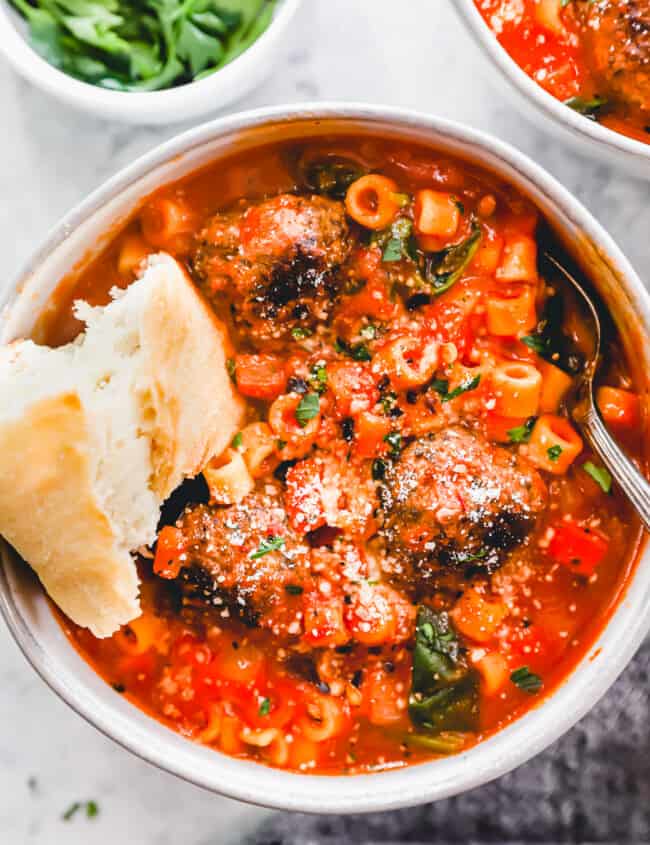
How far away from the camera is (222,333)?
116 inches

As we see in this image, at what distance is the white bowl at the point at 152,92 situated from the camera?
296 centimetres

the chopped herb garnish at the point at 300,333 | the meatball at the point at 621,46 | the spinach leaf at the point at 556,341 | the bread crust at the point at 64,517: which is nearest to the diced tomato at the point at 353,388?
the chopped herb garnish at the point at 300,333

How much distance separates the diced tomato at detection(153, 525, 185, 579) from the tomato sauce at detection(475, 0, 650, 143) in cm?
154

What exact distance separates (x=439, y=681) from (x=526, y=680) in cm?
24

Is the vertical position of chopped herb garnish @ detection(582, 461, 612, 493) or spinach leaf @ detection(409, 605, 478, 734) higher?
chopped herb garnish @ detection(582, 461, 612, 493)

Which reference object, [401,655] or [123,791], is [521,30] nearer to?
[401,655]

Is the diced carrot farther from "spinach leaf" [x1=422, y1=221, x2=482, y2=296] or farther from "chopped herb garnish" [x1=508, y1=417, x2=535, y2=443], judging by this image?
"spinach leaf" [x1=422, y1=221, x2=482, y2=296]

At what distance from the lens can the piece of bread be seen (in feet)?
8.45

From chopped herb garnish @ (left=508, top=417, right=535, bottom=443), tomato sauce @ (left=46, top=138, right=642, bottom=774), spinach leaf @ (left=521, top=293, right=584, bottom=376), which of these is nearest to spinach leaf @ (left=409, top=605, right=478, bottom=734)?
tomato sauce @ (left=46, top=138, right=642, bottom=774)

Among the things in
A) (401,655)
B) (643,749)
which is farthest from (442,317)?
(643,749)

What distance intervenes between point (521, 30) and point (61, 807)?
106 inches

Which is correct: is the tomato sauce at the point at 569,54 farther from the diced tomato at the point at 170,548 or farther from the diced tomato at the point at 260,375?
the diced tomato at the point at 170,548

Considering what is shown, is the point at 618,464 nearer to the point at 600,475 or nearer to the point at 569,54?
the point at 600,475

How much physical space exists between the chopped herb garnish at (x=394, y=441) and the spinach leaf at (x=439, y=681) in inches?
17.0
